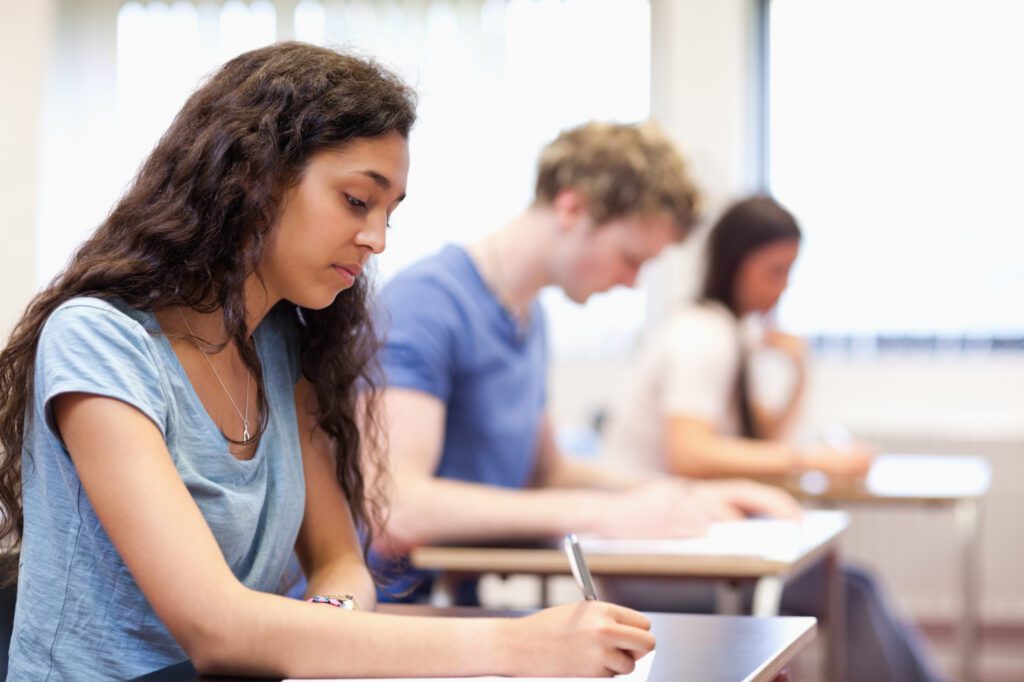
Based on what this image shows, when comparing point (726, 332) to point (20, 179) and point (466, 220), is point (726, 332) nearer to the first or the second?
point (466, 220)

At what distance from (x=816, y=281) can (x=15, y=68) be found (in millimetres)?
2877

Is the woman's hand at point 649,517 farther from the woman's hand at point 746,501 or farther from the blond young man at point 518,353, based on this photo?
the woman's hand at point 746,501

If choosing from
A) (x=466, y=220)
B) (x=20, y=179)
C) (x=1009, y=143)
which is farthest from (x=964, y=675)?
(x=20, y=179)

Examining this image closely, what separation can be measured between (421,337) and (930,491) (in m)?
1.40

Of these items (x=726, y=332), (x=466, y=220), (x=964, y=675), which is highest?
(x=466, y=220)

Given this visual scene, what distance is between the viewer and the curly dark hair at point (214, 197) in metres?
1.06

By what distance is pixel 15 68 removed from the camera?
15.1 feet

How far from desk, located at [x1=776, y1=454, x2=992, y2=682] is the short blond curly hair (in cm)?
82

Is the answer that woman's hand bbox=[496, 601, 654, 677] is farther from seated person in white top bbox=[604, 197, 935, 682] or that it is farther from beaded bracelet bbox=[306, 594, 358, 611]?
seated person in white top bbox=[604, 197, 935, 682]

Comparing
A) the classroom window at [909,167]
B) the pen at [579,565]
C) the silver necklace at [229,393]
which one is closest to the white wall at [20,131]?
the classroom window at [909,167]

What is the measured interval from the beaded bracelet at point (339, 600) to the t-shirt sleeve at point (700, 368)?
1.53 meters

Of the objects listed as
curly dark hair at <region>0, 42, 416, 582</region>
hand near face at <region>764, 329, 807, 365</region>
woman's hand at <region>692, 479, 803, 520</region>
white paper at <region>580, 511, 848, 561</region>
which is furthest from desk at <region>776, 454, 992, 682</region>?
curly dark hair at <region>0, 42, 416, 582</region>

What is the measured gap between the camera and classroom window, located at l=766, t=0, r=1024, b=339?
14.0 feet

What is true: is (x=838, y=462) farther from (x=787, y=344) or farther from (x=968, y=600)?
(x=968, y=600)
